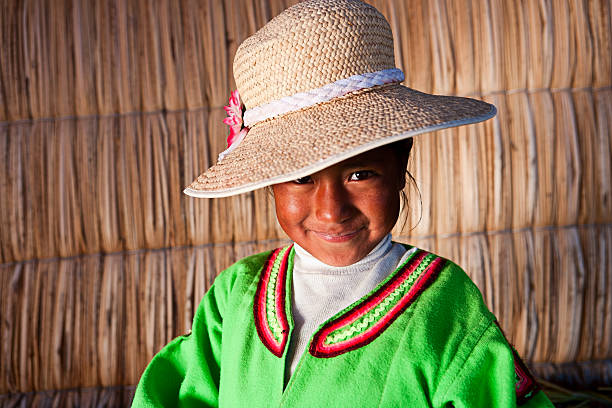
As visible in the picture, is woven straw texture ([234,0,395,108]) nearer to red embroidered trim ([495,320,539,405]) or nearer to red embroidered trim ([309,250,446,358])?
red embroidered trim ([309,250,446,358])

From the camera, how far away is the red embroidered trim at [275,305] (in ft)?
3.05

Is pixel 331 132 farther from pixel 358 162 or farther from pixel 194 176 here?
pixel 194 176

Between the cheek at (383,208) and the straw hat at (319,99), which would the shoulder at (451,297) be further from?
the straw hat at (319,99)

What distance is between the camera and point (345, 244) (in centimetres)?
89

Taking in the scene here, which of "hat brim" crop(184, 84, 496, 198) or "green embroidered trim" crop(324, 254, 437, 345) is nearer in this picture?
"hat brim" crop(184, 84, 496, 198)

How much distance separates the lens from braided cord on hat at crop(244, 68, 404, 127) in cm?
82

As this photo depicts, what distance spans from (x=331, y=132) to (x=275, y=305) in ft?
1.19

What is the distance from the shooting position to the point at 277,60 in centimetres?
84

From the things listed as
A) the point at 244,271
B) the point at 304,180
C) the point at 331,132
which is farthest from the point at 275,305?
the point at 331,132

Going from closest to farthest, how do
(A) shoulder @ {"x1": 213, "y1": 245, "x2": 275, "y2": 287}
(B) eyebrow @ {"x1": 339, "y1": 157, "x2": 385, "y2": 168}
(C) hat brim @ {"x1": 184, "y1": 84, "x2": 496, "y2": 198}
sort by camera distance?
1. (C) hat brim @ {"x1": 184, "y1": 84, "x2": 496, "y2": 198}
2. (B) eyebrow @ {"x1": 339, "y1": 157, "x2": 385, "y2": 168}
3. (A) shoulder @ {"x1": 213, "y1": 245, "x2": 275, "y2": 287}

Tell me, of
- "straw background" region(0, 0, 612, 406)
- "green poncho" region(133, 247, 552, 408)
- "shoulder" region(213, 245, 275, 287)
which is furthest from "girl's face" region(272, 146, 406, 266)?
"straw background" region(0, 0, 612, 406)

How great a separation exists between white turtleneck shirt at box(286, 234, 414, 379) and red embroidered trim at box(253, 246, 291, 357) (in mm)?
20

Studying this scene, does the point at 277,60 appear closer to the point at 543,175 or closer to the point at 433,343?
the point at 433,343

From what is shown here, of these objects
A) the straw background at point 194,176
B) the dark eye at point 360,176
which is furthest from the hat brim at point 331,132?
the straw background at point 194,176
